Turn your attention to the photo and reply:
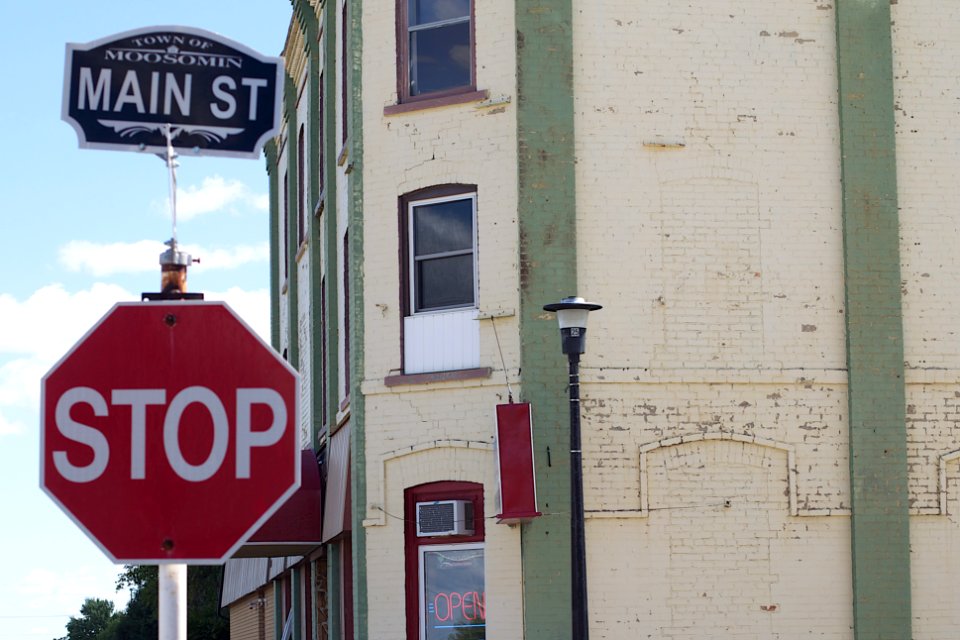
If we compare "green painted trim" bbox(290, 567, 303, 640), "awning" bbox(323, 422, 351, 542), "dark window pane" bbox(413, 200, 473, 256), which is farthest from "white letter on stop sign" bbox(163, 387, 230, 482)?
"green painted trim" bbox(290, 567, 303, 640)

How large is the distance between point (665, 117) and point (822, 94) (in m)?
1.84

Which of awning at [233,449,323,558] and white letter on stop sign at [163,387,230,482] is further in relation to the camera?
awning at [233,449,323,558]

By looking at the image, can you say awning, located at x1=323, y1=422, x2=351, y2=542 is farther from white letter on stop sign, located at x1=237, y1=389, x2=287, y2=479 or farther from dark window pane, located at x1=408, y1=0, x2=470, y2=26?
white letter on stop sign, located at x1=237, y1=389, x2=287, y2=479

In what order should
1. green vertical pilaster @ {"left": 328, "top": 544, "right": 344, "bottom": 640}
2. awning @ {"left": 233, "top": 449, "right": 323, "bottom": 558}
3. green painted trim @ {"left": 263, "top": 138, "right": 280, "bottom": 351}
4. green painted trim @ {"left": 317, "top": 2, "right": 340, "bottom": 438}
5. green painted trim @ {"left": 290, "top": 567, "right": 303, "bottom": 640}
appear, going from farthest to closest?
green painted trim @ {"left": 263, "top": 138, "right": 280, "bottom": 351} < green painted trim @ {"left": 290, "top": 567, "right": 303, "bottom": 640} < green painted trim @ {"left": 317, "top": 2, "right": 340, "bottom": 438} < awning @ {"left": 233, "top": 449, "right": 323, "bottom": 558} < green vertical pilaster @ {"left": 328, "top": 544, "right": 344, "bottom": 640}

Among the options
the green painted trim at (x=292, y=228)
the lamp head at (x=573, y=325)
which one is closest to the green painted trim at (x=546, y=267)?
the lamp head at (x=573, y=325)

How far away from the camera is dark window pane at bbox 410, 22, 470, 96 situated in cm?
1844

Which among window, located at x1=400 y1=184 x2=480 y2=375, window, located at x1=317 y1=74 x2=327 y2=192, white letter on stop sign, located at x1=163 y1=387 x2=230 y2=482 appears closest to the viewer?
white letter on stop sign, located at x1=163 y1=387 x2=230 y2=482

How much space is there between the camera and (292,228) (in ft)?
92.5

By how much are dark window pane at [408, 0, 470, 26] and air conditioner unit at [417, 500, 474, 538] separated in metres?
5.66

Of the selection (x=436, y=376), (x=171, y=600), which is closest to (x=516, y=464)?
(x=436, y=376)

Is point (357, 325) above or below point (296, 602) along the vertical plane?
above

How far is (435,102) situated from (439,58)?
747 millimetres

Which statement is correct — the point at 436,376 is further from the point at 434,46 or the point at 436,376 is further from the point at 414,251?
the point at 434,46

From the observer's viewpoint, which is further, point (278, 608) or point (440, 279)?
point (278, 608)
